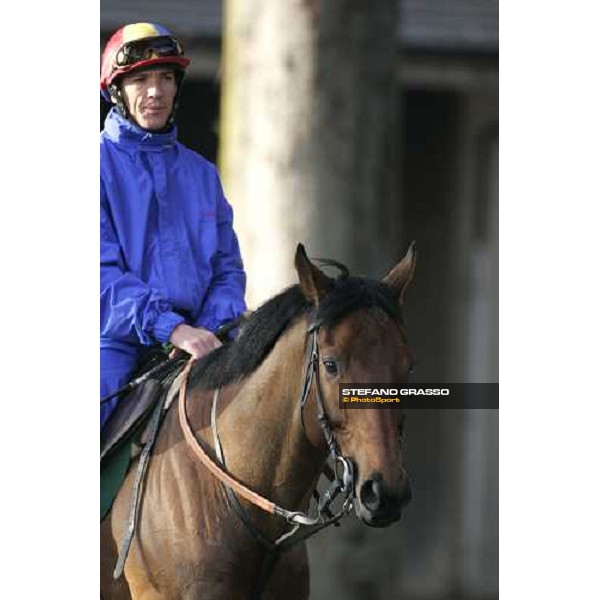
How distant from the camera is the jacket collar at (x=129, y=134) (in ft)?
14.3

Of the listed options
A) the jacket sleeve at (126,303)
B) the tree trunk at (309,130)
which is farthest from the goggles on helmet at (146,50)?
the tree trunk at (309,130)

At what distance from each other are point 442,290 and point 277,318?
1183 millimetres

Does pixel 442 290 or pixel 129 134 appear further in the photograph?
pixel 442 290

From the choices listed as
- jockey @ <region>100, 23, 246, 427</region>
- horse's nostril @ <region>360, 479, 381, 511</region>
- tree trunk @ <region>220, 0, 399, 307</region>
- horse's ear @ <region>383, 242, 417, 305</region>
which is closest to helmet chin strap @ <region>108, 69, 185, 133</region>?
jockey @ <region>100, 23, 246, 427</region>

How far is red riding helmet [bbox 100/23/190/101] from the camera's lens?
4.29 metres

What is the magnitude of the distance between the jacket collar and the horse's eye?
1.11 metres

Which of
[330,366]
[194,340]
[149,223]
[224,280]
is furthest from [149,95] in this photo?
[330,366]

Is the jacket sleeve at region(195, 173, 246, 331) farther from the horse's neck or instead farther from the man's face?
the horse's neck

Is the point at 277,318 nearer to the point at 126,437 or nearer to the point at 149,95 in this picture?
the point at 126,437

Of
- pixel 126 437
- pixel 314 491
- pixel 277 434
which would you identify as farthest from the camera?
pixel 126 437

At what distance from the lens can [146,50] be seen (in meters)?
4.32

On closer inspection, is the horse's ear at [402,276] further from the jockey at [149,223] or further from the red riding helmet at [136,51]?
the red riding helmet at [136,51]

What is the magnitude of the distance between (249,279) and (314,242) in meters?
0.26
